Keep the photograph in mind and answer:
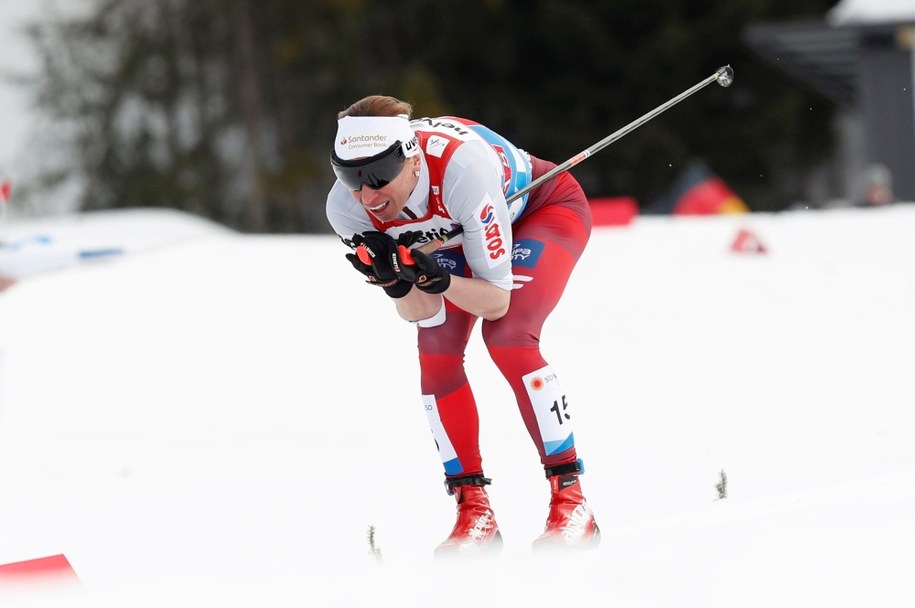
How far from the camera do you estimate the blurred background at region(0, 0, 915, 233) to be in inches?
910

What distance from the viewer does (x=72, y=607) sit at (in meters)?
3.56

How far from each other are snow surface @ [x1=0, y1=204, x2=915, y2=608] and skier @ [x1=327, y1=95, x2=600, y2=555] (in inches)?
10.1

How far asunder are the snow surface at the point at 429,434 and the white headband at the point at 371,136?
1.21 meters

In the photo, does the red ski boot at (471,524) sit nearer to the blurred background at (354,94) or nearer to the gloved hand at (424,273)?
the gloved hand at (424,273)

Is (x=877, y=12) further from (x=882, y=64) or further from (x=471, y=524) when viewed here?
(x=471, y=524)

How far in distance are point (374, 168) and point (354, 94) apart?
70.3ft

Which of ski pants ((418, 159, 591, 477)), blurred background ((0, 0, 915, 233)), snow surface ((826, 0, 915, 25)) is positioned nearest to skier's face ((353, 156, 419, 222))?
ski pants ((418, 159, 591, 477))

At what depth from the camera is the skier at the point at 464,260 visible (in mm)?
3930

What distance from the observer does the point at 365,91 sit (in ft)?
81.0

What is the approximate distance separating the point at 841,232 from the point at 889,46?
25.1 ft

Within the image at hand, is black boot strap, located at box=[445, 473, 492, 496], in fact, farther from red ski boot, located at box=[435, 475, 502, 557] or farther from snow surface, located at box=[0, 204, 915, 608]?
snow surface, located at box=[0, 204, 915, 608]

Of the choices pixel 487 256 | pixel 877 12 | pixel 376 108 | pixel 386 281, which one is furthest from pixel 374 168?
pixel 877 12

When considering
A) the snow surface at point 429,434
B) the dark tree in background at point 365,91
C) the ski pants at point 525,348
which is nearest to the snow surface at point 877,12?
the snow surface at point 429,434

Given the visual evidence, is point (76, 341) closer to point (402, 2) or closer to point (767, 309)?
point (767, 309)
